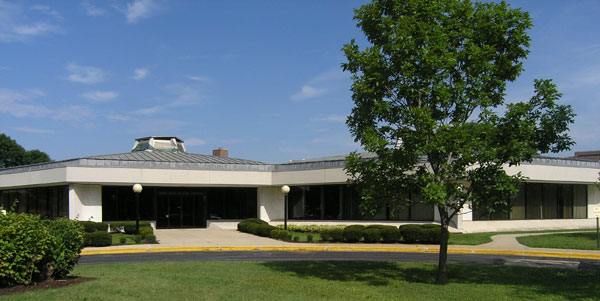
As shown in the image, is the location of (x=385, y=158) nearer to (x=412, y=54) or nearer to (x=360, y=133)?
(x=360, y=133)

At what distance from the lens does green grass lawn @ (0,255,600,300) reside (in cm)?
1059

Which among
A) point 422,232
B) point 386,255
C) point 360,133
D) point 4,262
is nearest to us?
point 4,262

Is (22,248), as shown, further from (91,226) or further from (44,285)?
(91,226)

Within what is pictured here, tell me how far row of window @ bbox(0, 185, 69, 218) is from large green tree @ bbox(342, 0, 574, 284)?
2501cm

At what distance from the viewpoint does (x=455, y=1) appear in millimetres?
13156

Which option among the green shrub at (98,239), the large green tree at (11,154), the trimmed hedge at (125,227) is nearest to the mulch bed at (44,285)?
the green shrub at (98,239)

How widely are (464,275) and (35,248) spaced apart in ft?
35.4

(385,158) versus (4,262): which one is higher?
(385,158)

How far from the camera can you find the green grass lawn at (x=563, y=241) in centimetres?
2253

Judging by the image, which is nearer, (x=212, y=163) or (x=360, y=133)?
(x=360, y=133)

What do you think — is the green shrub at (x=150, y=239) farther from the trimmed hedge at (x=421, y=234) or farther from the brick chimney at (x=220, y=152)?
the brick chimney at (x=220, y=152)

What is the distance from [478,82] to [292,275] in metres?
6.86

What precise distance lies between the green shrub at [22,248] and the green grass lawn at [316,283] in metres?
0.68

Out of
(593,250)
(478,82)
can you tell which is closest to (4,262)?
(478,82)
